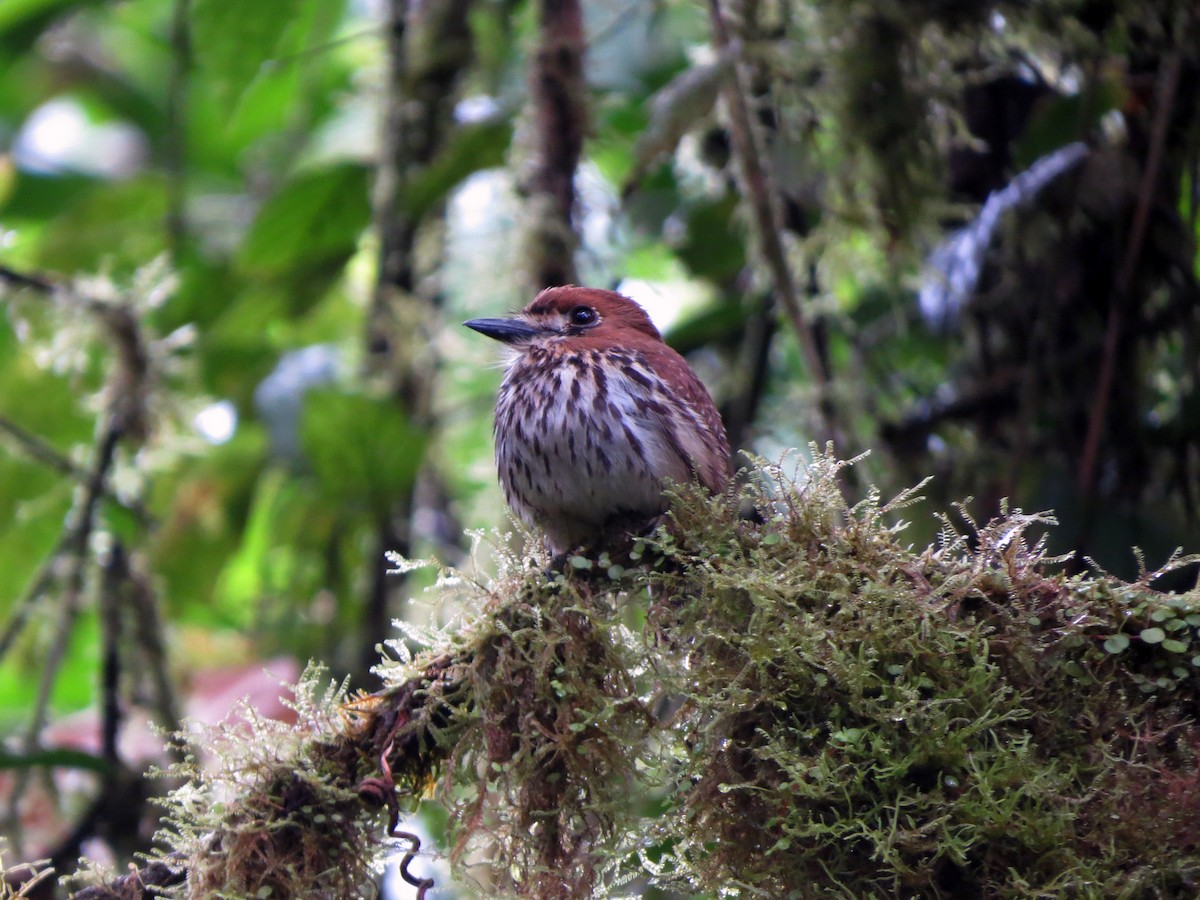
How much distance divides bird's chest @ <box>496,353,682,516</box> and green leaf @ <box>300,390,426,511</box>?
74cm

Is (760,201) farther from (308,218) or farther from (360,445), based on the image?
(308,218)

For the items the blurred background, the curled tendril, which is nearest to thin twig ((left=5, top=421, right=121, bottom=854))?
the blurred background

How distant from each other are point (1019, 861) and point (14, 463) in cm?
308

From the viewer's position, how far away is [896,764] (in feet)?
5.35

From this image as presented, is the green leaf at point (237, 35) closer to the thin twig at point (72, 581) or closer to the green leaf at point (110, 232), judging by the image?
the green leaf at point (110, 232)

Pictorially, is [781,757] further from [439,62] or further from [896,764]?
[439,62]

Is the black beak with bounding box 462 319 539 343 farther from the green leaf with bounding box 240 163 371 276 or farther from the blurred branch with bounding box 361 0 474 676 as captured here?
the green leaf with bounding box 240 163 371 276

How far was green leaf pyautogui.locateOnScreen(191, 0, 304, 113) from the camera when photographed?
11.0 ft

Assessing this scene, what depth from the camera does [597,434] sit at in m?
2.47

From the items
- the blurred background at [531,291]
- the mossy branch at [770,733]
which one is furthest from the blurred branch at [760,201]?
the mossy branch at [770,733]

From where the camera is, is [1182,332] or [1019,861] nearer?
[1019,861]

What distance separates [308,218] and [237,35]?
→ 24.9 inches

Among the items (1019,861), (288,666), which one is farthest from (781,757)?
(288,666)

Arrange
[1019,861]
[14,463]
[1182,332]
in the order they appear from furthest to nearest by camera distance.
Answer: [14,463], [1182,332], [1019,861]
